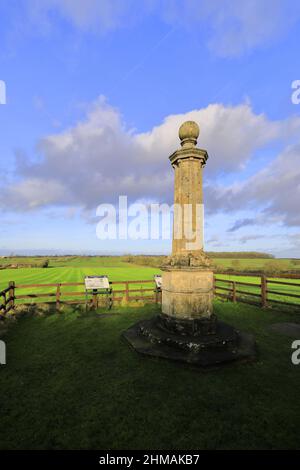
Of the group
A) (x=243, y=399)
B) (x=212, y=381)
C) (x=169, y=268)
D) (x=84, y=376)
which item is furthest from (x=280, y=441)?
(x=169, y=268)

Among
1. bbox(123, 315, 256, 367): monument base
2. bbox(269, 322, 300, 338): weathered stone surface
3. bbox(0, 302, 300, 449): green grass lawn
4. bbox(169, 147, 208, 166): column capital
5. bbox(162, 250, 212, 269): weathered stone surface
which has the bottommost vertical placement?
bbox(269, 322, 300, 338): weathered stone surface

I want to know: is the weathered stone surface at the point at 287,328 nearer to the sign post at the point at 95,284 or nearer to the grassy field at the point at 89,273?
the grassy field at the point at 89,273

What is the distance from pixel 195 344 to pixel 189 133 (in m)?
5.47

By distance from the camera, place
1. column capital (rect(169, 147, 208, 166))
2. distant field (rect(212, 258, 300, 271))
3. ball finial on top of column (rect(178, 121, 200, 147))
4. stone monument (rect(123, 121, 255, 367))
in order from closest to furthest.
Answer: stone monument (rect(123, 121, 255, 367)) → column capital (rect(169, 147, 208, 166)) → ball finial on top of column (rect(178, 121, 200, 147)) → distant field (rect(212, 258, 300, 271))

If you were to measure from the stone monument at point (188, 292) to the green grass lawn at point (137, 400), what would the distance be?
51 centimetres

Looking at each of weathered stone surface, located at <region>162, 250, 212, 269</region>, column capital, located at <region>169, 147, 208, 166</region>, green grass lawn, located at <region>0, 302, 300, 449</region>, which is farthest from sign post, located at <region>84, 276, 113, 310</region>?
column capital, located at <region>169, 147, 208, 166</region>

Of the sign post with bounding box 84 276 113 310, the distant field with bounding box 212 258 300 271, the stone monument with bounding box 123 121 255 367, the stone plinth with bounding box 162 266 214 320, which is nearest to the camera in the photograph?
the stone monument with bounding box 123 121 255 367

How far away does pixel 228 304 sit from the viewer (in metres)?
12.0

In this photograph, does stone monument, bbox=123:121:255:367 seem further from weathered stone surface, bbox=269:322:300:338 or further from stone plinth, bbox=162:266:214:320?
weathered stone surface, bbox=269:322:300:338

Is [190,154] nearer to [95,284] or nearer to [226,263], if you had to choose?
[95,284]

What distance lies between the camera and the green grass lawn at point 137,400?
120 inches

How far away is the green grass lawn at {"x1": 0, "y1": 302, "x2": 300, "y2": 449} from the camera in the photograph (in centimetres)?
304

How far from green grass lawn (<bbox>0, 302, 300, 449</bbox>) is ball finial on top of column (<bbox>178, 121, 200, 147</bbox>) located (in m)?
5.63
